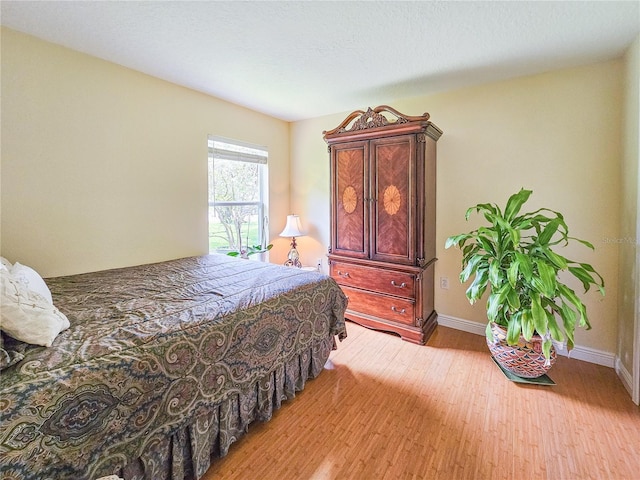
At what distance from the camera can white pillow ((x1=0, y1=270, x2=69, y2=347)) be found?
3.44 ft

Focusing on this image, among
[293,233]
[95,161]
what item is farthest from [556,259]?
[95,161]

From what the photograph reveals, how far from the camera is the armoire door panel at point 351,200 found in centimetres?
297

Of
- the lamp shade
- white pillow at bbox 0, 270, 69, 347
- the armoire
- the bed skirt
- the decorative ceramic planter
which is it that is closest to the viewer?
white pillow at bbox 0, 270, 69, 347

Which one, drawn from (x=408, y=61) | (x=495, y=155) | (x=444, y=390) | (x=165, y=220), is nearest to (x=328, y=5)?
(x=408, y=61)

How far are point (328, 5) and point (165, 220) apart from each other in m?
2.17

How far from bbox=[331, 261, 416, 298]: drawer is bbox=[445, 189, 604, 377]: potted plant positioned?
1.94 feet

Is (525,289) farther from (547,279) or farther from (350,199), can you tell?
(350,199)

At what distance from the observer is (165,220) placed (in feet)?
9.10

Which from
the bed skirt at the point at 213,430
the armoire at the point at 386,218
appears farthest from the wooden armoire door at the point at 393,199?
the bed skirt at the point at 213,430

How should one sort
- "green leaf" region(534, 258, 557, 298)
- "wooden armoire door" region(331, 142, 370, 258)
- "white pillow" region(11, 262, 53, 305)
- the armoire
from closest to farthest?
"white pillow" region(11, 262, 53, 305)
"green leaf" region(534, 258, 557, 298)
the armoire
"wooden armoire door" region(331, 142, 370, 258)

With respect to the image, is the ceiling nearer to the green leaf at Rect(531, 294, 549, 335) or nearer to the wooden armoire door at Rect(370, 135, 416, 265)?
the wooden armoire door at Rect(370, 135, 416, 265)

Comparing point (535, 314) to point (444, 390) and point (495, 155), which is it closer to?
point (444, 390)

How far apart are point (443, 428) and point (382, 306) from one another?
4.26ft

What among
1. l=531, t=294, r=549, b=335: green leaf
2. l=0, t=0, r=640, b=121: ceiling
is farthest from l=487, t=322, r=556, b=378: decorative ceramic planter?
l=0, t=0, r=640, b=121: ceiling
